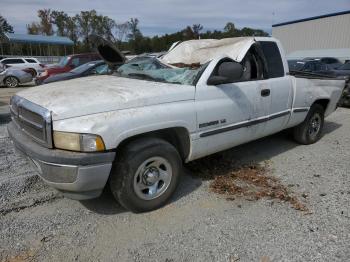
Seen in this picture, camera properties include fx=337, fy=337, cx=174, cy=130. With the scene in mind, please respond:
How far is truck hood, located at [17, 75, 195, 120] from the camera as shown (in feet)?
10.0

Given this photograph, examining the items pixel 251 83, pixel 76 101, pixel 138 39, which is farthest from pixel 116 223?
pixel 138 39

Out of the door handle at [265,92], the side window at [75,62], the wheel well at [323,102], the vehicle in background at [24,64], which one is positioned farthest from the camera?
the vehicle in background at [24,64]

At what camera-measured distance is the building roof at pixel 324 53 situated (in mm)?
28744

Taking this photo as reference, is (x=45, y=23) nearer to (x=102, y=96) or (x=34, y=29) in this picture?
(x=34, y=29)

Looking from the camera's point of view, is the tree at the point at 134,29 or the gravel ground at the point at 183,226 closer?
the gravel ground at the point at 183,226

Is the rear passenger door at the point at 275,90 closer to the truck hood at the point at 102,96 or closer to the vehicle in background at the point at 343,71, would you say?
the truck hood at the point at 102,96

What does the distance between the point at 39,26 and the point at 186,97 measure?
194 feet

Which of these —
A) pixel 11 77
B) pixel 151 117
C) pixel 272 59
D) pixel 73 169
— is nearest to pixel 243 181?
pixel 151 117

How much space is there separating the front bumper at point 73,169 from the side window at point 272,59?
287cm

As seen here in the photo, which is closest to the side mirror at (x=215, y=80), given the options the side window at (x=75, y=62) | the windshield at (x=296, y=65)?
the windshield at (x=296, y=65)

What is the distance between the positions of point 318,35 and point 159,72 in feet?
112

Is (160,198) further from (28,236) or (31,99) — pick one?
(31,99)

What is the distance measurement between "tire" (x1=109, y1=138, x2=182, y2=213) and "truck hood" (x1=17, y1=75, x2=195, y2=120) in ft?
1.40

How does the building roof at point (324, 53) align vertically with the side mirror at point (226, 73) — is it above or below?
above
